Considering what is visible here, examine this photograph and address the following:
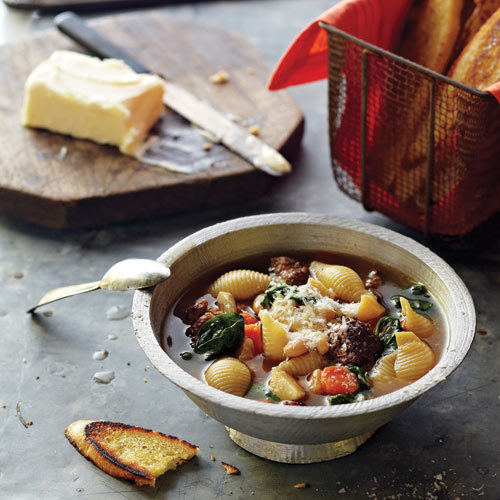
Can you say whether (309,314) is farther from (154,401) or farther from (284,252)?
(154,401)

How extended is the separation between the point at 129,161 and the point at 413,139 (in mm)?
776

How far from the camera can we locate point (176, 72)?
2318 millimetres

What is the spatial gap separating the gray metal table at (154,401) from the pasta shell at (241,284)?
240 millimetres

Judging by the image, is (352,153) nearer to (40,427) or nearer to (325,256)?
(325,256)

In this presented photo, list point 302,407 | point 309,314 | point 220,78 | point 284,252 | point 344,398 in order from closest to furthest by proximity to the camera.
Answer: point 302,407, point 344,398, point 309,314, point 284,252, point 220,78

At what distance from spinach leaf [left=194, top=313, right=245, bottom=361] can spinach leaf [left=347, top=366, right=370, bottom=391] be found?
0.20m

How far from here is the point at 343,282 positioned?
1.34m

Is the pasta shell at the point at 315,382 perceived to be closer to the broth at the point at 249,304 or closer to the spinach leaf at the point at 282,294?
the broth at the point at 249,304

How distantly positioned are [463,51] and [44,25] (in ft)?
5.56

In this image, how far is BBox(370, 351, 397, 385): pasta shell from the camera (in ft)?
3.89

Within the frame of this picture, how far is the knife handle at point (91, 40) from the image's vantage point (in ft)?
7.46

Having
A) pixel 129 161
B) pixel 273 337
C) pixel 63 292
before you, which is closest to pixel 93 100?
pixel 129 161

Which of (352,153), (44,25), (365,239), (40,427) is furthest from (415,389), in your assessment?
(44,25)

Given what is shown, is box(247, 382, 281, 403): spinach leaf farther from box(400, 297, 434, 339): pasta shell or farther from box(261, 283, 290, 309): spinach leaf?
box(400, 297, 434, 339): pasta shell
